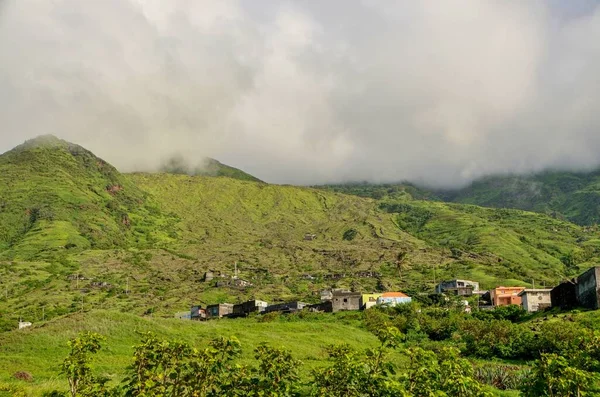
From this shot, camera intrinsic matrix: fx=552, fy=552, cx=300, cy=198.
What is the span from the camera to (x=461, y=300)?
114625 millimetres

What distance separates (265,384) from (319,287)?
150m

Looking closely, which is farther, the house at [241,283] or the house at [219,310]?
the house at [241,283]

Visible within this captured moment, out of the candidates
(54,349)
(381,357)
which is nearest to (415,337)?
(54,349)

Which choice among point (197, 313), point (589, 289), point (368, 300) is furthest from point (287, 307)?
point (589, 289)

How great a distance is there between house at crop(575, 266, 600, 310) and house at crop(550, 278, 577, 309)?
1.75 m

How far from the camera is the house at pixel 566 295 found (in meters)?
83.2

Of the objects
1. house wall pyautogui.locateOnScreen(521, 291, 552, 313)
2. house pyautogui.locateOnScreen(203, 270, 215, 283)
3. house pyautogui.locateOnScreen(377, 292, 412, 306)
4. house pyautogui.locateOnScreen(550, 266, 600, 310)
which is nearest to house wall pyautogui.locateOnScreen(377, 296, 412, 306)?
house pyautogui.locateOnScreen(377, 292, 412, 306)

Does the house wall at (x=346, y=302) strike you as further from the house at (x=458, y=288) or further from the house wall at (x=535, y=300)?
the house wall at (x=535, y=300)

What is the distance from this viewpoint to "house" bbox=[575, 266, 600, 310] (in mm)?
74062

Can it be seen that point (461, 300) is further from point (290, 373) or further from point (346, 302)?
point (290, 373)

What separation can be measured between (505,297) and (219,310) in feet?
205

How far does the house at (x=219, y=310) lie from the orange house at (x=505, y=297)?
191 feet

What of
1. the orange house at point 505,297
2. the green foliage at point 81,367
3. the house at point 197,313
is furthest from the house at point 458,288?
the green foliage at point 81,367

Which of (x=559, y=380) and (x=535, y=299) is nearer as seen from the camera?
(x=559, y=380)
